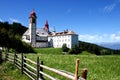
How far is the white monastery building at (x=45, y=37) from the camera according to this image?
160 m

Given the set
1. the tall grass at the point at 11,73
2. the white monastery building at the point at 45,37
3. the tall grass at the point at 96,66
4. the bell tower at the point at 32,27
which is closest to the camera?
the tall grass at the point at 96,66

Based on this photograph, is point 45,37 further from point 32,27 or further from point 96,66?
point 96,66

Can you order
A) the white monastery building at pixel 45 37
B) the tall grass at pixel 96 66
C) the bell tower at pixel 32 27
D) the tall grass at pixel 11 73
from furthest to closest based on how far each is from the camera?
the white monastery building at pixel 45 37, the bell tower at pixel 32 27, the tall grass at pixel 11 73, the tall grass at pixel 96 66

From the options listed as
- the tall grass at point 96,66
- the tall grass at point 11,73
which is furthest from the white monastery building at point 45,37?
the tall grass at point 11,73

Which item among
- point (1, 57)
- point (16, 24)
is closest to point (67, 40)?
point (16, 24)

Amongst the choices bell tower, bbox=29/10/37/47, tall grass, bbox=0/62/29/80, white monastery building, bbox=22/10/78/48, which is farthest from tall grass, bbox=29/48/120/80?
bell tower, bbox=29/10/37/47

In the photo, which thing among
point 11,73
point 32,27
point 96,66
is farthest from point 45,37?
point 11,73

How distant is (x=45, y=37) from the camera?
170 meters

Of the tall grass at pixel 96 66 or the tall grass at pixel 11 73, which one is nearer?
the tall grass at pixel 96 66

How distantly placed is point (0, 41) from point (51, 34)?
99.7 m

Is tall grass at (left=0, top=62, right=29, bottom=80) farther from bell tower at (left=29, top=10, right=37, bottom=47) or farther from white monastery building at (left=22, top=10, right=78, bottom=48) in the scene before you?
bell tower at (left=29, top=10, right=37, bottom=47)

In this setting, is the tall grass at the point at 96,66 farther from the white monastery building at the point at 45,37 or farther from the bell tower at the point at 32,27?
the bell tower at the point at 32,27

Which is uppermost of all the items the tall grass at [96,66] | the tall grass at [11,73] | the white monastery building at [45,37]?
the white monastery building at [45,37]

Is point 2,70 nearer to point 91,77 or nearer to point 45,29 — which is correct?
point 91,77
